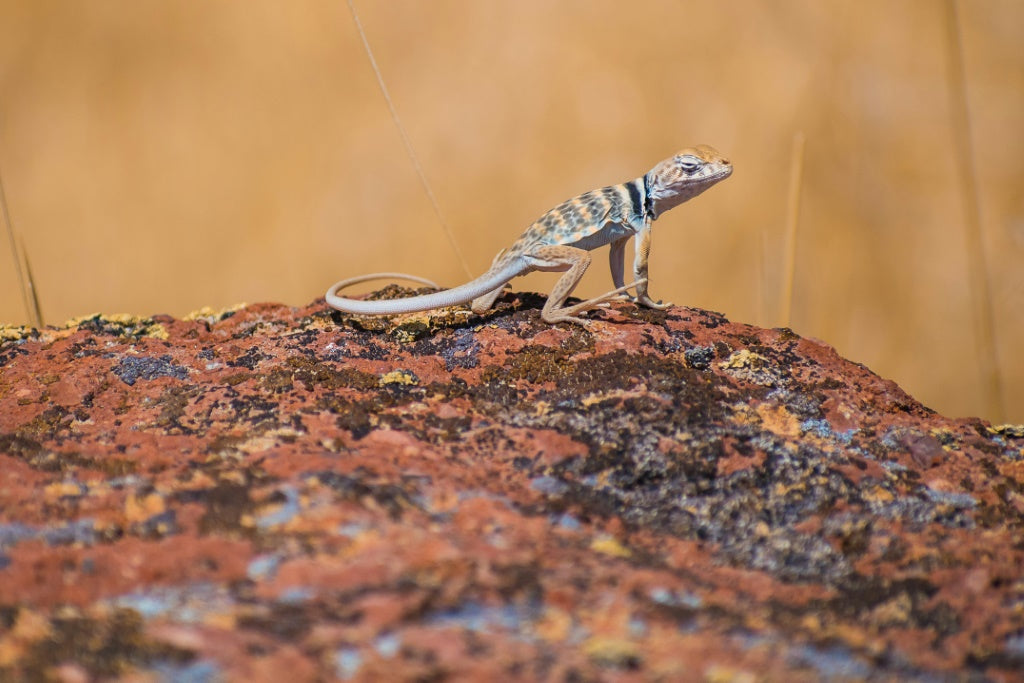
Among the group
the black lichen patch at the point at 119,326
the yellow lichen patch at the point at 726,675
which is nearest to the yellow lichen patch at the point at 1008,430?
the yellow lichen patch at the point at 726,675

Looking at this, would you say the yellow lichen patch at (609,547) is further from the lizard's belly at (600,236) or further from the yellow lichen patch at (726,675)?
the lizard's belly at (600,236)

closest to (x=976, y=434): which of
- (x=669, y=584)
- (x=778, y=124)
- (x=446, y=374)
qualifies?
(x=669, y=584)

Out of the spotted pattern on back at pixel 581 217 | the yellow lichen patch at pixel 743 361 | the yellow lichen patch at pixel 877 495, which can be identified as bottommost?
the yellow lichen patch at pixel 877 495

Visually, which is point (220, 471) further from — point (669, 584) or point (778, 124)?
point (778, 124)

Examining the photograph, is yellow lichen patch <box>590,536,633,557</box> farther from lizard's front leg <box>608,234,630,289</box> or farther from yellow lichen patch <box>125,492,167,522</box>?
lizard's front leg <box>608,234,630,289</box>

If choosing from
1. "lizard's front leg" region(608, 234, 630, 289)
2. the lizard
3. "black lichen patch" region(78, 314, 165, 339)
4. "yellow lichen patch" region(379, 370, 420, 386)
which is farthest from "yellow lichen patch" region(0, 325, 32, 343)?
"lizard's front leg" region(608, 234, 630, 289)

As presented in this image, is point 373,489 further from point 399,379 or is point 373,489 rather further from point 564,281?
point 564,281
